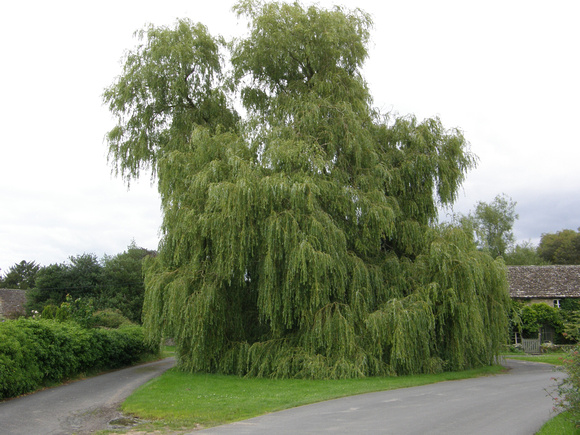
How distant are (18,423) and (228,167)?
33.9ft

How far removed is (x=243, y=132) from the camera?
18.9 m

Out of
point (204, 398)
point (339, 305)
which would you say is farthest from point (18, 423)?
point (339, 305)

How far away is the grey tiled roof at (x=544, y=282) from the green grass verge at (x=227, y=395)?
66.8 ft

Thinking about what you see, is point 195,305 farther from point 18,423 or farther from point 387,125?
point 387,125

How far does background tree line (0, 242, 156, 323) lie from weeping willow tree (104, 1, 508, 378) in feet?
77.0

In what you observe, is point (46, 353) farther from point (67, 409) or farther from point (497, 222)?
point (497, 222)

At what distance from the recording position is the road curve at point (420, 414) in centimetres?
867

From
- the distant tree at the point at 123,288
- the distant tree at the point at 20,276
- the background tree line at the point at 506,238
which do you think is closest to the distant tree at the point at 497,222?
the background tree line at the point at 506,238

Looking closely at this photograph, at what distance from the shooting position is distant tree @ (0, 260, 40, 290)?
7136 cm

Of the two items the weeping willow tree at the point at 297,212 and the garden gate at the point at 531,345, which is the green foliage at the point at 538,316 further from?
the weeping willow tree at the point at 297,212

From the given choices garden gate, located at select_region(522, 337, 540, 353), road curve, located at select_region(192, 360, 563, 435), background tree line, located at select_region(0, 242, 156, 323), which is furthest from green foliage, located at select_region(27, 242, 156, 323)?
road curve, located at select_region(192, 360, 563, 435)

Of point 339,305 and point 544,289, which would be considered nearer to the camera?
point 339,305

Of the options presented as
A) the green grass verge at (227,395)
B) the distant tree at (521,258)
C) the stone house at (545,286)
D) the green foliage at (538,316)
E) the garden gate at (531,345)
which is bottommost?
the green grass verge at (227,395)

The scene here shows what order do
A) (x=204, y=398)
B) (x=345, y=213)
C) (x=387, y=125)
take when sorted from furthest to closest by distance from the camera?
1. (x=387, y=125)
2. (x=345, y=213)
3. (x=204, y=398)
